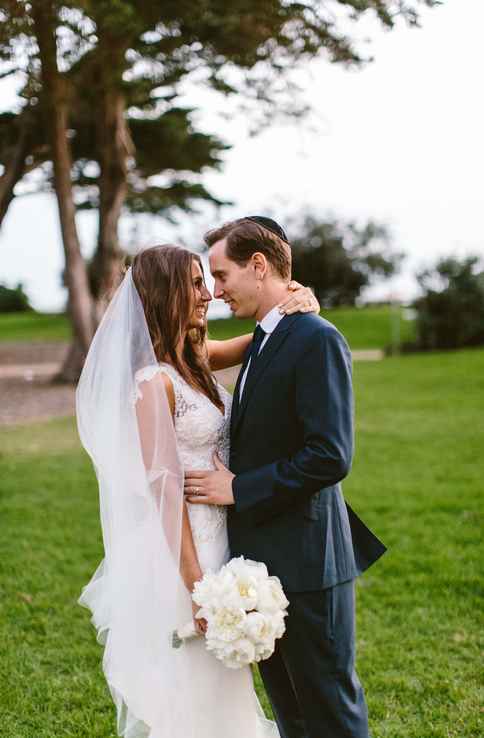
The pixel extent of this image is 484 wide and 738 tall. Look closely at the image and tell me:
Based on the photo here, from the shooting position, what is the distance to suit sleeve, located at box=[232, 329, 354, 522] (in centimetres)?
261

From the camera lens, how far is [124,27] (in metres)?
9.40

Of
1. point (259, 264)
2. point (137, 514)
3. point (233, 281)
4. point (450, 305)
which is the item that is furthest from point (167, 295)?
point (450, 305)

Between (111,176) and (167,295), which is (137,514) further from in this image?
(111,176)

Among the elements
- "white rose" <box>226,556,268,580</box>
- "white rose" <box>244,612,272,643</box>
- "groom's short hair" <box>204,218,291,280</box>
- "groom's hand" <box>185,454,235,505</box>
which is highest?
"groom's short hair" <box>204,218,291,280</box>

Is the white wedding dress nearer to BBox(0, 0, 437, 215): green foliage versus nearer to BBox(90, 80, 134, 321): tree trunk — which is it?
BBox(0, 0, 437, 215): green foliage

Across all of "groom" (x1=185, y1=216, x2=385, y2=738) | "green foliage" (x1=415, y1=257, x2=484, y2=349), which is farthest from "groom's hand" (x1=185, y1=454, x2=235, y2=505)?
"green foliage" (x1=415, y1=257, x2=484, y2=349)

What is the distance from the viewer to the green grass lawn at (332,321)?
97.6 ft

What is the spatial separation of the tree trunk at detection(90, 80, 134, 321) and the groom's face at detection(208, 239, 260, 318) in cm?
1194

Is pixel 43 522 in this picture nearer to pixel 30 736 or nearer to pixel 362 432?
pixel 30 736

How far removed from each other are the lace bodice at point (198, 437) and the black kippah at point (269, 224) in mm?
675

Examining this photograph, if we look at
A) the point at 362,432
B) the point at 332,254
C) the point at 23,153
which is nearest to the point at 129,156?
the point at 23,153

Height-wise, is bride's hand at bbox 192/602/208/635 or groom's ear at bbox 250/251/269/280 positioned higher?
groom's ear at bbox 250/251/269/280

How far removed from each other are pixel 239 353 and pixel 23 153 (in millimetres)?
9437

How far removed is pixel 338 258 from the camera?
36.9 meters
